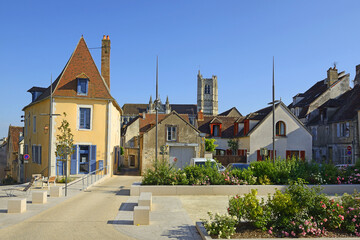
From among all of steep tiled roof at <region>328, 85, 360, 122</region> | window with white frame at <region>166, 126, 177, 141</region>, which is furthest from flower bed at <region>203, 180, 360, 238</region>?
steep tiled roof at <region>328, 85, 360, 122</region>

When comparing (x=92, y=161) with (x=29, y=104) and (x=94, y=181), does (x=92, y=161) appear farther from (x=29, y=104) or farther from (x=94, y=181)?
(x=29, y=104)

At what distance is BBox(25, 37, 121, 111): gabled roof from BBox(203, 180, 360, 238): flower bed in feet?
→ 57.9

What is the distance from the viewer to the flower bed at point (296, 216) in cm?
764

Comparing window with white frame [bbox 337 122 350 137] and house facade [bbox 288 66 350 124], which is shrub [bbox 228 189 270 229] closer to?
window with white frame [bbox 337 122 350 137]

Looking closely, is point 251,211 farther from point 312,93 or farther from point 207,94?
point 207,94

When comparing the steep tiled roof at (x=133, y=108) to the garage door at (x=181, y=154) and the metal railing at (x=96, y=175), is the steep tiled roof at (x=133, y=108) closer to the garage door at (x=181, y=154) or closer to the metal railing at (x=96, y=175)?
the garage door at (x=181, y=154)

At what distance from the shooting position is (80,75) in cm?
2347

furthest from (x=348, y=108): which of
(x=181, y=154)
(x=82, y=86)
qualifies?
(x=82, y=86)

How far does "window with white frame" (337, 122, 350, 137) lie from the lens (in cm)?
3154

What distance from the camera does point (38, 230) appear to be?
28.0 feet

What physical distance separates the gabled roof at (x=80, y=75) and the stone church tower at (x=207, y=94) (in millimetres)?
98537

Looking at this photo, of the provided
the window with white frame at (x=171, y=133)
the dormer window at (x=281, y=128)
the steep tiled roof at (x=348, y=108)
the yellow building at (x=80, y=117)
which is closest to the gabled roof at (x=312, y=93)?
the steep tiled roof at (x=348, y=108)

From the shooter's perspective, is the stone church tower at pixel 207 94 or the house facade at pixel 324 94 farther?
the stone church tower at pixel 207 94

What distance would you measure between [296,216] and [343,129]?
91.3ft
